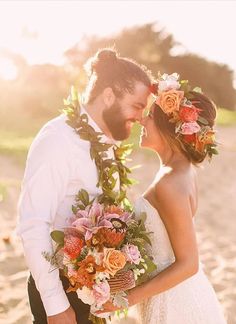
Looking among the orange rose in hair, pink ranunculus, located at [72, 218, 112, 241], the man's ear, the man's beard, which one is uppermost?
the man's ear

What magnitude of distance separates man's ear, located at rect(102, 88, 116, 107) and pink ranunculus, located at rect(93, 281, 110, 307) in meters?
1.18

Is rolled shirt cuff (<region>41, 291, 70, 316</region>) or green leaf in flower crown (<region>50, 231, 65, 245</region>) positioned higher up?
green leaf in flower crown (<region>50, 231, 65, 245</region>)

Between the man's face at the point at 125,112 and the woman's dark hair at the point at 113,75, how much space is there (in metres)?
0.04

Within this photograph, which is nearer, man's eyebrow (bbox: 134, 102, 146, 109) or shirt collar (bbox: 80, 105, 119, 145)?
shirt collar (bbox: 80, 105, 119, 145)

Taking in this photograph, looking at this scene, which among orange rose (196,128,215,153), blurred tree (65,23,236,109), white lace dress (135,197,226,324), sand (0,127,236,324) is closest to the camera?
orange rose (196,128,215,153)

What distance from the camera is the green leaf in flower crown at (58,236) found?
3213mm

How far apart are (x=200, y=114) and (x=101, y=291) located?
4.19 ft

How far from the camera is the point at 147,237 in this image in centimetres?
343

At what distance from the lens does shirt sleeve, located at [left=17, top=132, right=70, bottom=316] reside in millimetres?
3178

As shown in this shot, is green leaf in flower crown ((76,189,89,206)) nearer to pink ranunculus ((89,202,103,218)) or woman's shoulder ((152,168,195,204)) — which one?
pink ranunculus ((89,202,103,218))

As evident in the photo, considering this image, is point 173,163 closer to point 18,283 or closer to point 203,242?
point 18,283

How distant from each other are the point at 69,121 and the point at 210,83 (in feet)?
89.7

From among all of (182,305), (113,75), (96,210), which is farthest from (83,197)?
(182,305)

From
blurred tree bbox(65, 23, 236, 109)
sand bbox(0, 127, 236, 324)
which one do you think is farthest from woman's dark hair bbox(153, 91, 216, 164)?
blurred tree bbox(65, 23, 236, 109)
